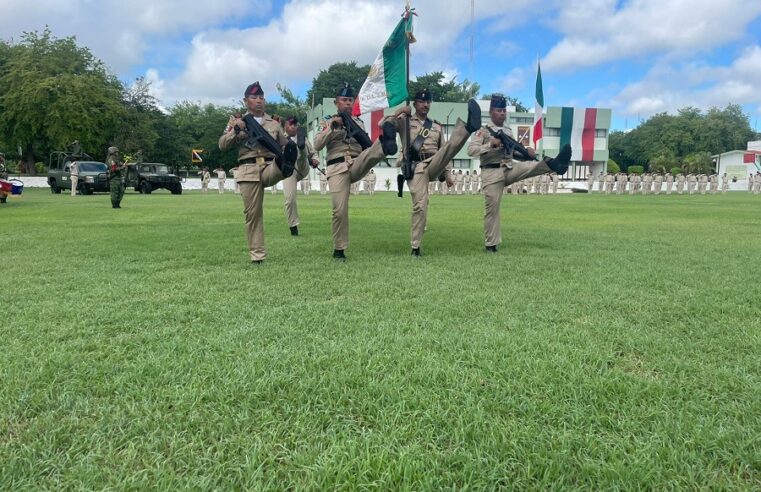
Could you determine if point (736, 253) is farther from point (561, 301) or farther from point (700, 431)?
point (700, 431)

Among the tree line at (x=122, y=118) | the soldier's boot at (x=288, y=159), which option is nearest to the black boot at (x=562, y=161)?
the soldier's boot at (x=288, y=159)

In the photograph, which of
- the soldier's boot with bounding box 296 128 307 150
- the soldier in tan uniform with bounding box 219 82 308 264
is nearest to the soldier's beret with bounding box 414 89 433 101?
the soldier's boot with bounding box 296 128 307 150

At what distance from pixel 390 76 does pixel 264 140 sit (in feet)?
8.11

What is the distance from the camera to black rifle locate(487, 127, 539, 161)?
7.24 metres

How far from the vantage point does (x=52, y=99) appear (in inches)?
1373

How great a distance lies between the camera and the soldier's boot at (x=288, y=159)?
229 inches

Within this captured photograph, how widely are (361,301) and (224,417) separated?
6.98 feet

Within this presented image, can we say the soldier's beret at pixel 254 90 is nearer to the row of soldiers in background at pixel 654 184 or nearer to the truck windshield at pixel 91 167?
the truck windshield at pixel 91 167

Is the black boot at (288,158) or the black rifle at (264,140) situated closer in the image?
the black boot at (288,158)

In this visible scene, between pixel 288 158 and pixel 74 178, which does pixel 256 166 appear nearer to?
pixel 288 158

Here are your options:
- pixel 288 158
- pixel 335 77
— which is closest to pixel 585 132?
pixel 335 77

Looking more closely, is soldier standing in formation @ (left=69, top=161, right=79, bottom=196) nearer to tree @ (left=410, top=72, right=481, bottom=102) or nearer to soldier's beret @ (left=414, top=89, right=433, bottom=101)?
soldier's beret @ (left=414, top=89, right=433, bottom=101)

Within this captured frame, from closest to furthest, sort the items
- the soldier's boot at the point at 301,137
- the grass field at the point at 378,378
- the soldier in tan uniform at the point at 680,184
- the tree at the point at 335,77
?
the grass field at the point at 378,378 < the soldier's boot at the point at 301,137 < the soldier in tan uniform at the point at 680,184 < the tree at the point at 335,77

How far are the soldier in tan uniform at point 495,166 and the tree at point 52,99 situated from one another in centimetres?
3472
